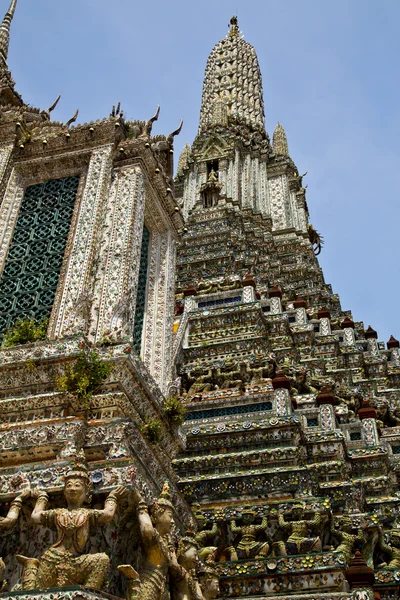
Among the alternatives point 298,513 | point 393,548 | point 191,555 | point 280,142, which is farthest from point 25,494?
point 280,142

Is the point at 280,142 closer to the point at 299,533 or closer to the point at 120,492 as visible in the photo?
the point at 299,533

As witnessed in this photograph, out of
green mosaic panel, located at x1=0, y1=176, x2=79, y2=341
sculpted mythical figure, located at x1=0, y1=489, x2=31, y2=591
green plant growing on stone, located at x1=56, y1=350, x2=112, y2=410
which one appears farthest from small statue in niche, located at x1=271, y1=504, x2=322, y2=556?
green mosaic panel, located at x1=0, y1=176, x2=79, y2=341

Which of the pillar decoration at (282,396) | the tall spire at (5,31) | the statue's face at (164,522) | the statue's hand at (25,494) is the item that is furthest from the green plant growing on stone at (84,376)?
the tall spire at (5,31)

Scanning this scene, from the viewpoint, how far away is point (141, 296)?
10.8m

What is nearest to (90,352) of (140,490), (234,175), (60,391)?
(60,391)

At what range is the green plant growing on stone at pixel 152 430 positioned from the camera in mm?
8109

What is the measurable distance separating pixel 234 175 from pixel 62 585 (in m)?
30.2

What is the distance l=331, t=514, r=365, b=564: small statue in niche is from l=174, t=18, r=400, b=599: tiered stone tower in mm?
19

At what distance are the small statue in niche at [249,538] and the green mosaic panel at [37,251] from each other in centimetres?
349

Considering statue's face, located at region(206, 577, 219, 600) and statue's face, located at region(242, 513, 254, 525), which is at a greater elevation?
statue's face, located at region(242, 513, 254, 525)

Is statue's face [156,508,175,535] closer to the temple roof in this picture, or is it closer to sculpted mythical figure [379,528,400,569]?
sculpted mythical figure [379,528,400,569]

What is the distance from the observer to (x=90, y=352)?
27.3 feet

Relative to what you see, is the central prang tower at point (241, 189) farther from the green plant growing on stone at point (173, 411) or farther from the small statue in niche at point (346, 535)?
the small statue in niche at point (346, 535)

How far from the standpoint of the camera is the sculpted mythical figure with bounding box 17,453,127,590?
6023mm
